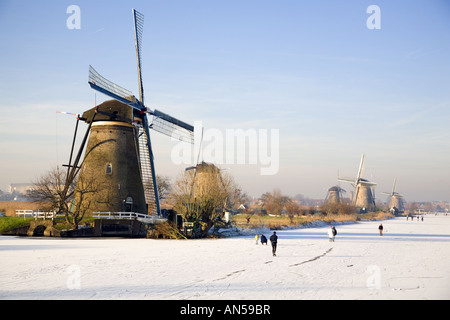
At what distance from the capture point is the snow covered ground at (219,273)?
463 inches

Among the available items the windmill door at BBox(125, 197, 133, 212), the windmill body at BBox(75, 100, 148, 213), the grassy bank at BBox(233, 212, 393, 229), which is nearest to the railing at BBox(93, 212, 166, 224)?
the windmill body at BBox(75, 100, 148, 213)

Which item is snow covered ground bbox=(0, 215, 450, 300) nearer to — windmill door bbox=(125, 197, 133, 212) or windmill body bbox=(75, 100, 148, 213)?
windmill body bbox=(75, 100, 148, 213)

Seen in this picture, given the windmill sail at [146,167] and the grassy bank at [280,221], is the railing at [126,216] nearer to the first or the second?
the windmill sail at [146,167]

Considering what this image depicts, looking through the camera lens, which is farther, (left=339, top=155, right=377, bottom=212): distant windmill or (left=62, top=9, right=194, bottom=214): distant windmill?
(left=339, top=155, right=377, bottom=212): distant windmill

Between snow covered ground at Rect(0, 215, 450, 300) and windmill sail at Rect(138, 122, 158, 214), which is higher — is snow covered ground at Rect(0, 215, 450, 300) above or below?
below

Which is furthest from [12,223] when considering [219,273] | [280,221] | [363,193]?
[363,193]

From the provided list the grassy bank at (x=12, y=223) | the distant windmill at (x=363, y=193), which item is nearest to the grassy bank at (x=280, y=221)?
the grassy bank at (x=12, y=223)

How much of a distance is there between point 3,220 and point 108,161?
9087 mm

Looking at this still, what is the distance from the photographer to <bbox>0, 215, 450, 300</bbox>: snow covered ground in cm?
1175

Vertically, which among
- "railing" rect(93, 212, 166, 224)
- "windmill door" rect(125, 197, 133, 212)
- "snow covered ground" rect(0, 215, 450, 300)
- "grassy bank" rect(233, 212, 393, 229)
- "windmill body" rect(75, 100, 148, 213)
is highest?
"windmill body" rect(75, 100, 148, 213)

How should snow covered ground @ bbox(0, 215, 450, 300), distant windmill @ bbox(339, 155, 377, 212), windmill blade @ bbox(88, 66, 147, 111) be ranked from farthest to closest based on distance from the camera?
distant windmill @ bbox(339, 155, 377, 212), windmill blade @ bbox(88, 66, 147, 111), snow covered ground @ bbox(0, 215, 450, 300)
